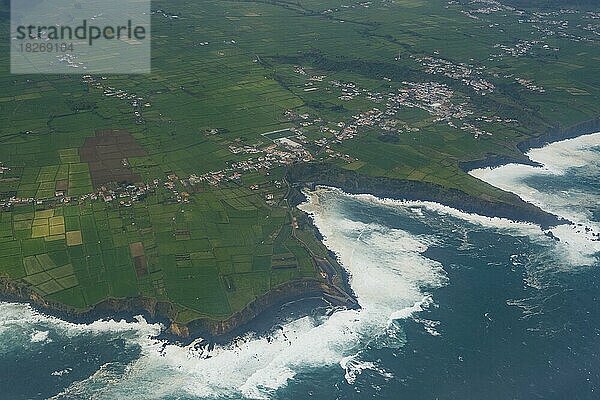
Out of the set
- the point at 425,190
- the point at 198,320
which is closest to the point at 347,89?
the point at 425,190

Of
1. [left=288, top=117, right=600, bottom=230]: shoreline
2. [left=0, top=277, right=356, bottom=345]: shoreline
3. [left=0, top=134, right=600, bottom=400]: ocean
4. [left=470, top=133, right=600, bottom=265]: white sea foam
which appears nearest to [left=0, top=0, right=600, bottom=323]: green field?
[left=0, top=277, right=356, bottom=345]: shoreline

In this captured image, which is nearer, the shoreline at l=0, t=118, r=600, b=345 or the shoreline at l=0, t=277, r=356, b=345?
the shoreline at l=0, t=277, r=356, b=345

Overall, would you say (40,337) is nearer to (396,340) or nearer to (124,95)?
(396,340)

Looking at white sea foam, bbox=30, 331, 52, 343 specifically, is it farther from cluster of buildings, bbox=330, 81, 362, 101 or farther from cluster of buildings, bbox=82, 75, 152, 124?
cluster of buildings, bbox=330, 81, 362, 101

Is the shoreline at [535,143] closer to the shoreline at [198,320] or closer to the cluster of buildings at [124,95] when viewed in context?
the shoreline at [198,320]

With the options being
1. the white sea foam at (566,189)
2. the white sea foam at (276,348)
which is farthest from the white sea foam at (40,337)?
the white sea foam at (566,189)

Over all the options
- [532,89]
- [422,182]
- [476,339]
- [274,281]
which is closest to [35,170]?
[274,281]
